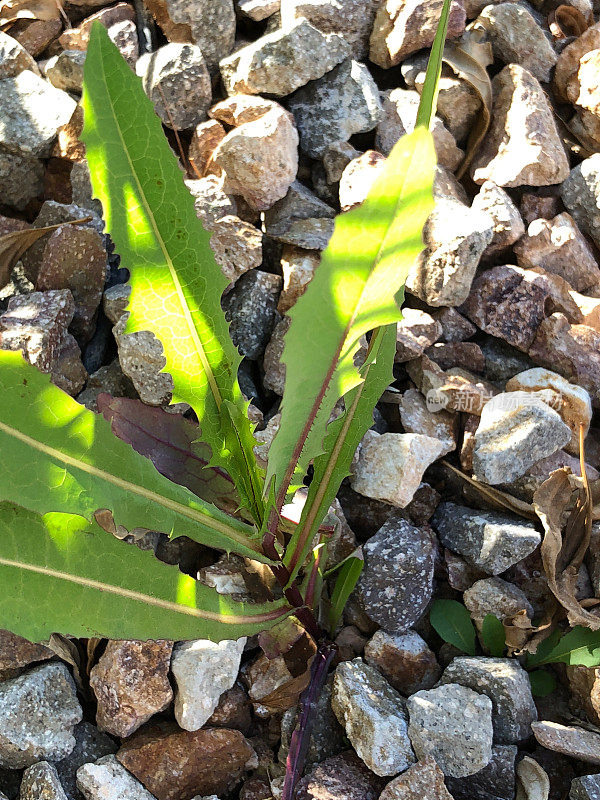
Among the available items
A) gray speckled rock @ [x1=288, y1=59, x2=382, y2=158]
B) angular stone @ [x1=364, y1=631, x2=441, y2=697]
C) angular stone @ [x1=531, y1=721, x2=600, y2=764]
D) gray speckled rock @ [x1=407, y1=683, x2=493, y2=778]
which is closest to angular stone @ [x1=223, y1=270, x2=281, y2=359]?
gray speckled rock @ [x1=288, y1=59, x2=382, y2=158]

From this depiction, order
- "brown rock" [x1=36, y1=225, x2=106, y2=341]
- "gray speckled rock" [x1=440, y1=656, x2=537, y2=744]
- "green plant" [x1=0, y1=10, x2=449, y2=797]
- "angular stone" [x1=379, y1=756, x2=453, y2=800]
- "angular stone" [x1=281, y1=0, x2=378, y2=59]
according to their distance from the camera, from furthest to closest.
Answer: "angular stone" [x1=281, y1=0, x2=378, y2=59] → "brown rock" [x1=36, y1=225, x2=106, y2=341] → "gray speckled rock" [x1=440, y1=656, x2=537, y2=744] → "angular stone" [x1=379, y1=756, x2=453, y2=800] → "green plant" [x1=0, y1=10, x2=449, y2=797]

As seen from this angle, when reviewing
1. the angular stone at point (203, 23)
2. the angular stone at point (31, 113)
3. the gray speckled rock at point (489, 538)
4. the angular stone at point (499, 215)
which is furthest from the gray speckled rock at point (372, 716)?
the angular stone at point (203, 23)

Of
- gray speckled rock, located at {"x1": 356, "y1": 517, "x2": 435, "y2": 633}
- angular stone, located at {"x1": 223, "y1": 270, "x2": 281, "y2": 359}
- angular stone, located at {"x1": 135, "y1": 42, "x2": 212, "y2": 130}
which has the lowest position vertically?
gray speckled rock, located at {"x1": 356, "y1": 517, "x2": 435, "y2": 633}

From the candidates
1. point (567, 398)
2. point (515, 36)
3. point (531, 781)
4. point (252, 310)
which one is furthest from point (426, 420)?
point (515, 36)

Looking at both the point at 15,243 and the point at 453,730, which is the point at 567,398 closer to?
the point at 453,730

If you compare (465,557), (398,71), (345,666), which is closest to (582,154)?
(398,71)

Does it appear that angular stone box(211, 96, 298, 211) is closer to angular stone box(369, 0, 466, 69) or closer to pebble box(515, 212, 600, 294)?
angular stone box(369, 0, 466, 69)

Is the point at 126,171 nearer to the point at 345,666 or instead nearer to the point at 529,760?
the point at 345,666
